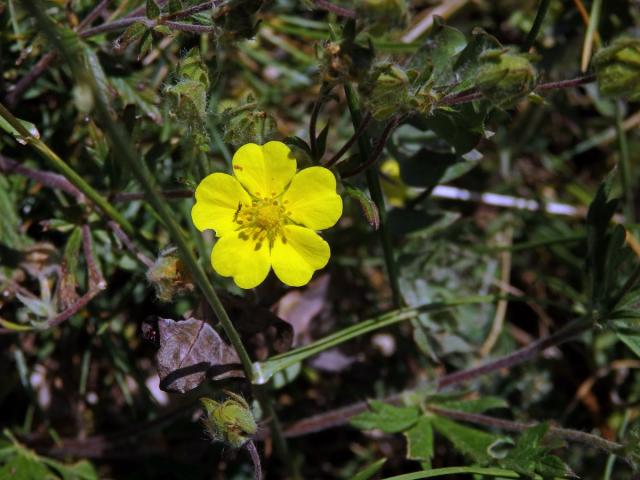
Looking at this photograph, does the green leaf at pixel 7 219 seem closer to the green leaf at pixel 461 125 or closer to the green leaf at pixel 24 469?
the green leaf at pixel 24 469

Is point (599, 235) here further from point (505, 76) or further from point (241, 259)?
point (241, 259)

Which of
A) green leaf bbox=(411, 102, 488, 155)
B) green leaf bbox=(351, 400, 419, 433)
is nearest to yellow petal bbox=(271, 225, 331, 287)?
green leaf bbox=(411, 102, 488, 155)

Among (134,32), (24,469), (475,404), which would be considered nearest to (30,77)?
(134,32)

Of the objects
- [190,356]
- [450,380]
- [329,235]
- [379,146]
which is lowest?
[190,356]

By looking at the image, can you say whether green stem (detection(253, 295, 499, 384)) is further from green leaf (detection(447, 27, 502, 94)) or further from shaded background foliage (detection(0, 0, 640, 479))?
green leaf (detection(447, 27, 502, 94))

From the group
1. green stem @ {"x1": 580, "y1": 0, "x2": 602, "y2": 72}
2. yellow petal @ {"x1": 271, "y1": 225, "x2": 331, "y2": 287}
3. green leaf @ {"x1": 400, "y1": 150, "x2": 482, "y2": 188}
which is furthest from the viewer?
green stem @ {"x1": 580, "y1": 0, "x2": 602, "y2": 72}

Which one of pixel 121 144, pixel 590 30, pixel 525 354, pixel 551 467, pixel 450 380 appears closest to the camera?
pixel 121 144

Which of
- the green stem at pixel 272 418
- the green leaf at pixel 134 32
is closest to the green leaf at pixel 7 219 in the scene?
the green leaf at pixel 134 32
